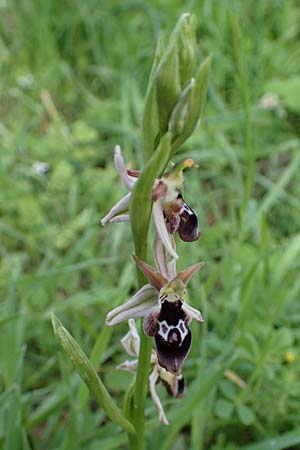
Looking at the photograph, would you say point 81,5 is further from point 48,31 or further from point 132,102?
point 132,102

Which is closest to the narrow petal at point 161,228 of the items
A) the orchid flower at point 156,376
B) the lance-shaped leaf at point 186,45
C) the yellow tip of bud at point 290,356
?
the lance-shaped leaf at point 186,45

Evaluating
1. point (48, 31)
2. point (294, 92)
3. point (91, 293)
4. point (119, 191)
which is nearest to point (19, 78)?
point (48, 31)

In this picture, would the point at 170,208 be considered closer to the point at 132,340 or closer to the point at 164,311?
the point at 164,311

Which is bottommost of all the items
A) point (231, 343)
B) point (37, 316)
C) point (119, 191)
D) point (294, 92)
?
point (231, 343)

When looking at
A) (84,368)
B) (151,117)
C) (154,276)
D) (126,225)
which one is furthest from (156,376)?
(126,225)

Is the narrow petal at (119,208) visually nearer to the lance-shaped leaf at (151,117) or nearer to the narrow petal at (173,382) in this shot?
the lance-shaped leaf at (151,117)
